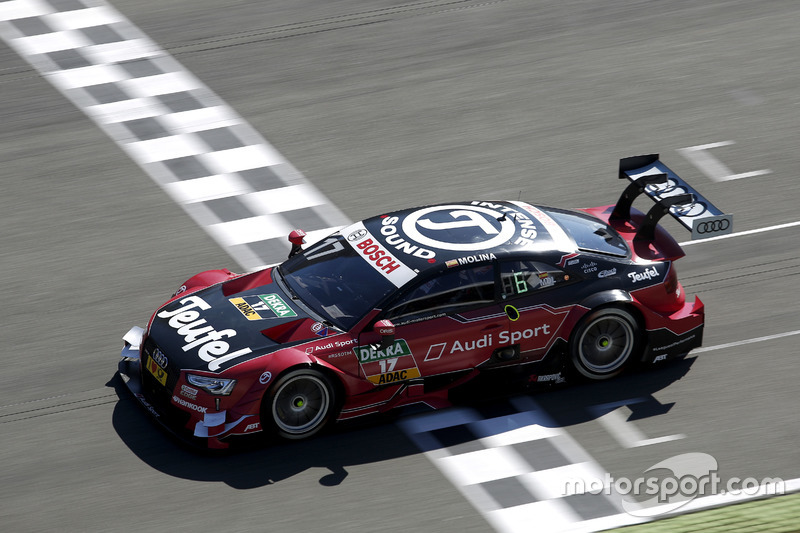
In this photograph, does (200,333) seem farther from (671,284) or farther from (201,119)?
(201,119)

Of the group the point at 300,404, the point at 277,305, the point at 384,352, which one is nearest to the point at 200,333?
the point at 277,305

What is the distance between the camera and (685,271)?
37.2ft

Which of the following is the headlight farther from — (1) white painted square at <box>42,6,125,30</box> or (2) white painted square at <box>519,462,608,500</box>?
(1) white painted square at <box>42,6,125,30</box>

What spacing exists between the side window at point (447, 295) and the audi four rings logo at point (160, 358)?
176cm

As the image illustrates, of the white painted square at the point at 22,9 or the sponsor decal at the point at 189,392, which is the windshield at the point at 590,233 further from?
the white painted square at the point at 22,9

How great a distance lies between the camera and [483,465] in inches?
340

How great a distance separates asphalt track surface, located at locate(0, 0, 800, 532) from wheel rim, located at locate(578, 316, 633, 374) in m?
0.20

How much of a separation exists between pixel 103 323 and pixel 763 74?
9476 millimetres

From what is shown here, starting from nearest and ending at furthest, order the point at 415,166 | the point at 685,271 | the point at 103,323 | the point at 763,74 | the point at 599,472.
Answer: the point at 599,472, the point at 103,323, the point at 685,271, the point at 415,166, the point at 763,74

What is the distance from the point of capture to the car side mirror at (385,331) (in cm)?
861

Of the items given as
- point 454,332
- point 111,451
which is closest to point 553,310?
point 454,332

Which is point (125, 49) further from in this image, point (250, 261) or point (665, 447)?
point (665, 447)

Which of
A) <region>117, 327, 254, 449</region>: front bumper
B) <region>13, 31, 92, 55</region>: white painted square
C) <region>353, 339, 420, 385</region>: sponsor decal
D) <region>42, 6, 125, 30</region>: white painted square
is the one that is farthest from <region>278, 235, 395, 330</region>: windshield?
<region>42, 6, 125, 30</region>: white painted square

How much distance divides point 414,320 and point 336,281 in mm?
784
